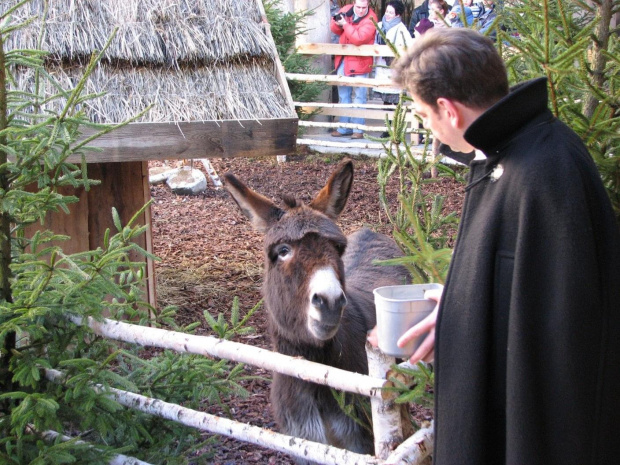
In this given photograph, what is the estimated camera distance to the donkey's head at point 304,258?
10.9 feet

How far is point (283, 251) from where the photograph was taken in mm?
3752

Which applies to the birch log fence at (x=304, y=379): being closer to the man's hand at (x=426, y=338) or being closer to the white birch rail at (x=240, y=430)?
the white birch rail at (x=240, y=430)

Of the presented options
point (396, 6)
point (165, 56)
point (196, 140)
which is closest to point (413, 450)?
point (196, 140)

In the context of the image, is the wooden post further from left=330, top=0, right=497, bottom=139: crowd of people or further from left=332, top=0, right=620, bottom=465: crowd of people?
left=330, top=0, right=497, bottom=139: crowd of people

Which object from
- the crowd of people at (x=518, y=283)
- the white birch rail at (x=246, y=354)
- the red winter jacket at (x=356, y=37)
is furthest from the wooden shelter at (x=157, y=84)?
the red winter jacket at (x=356, y=37)

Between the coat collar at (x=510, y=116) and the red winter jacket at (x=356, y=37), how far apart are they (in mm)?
12164

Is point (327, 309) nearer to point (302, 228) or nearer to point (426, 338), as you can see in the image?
point (302, 228)

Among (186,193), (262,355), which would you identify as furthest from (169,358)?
(186,193)

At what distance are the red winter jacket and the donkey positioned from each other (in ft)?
33.6

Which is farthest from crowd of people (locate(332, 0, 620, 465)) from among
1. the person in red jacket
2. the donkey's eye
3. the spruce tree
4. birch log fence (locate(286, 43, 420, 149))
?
the person in red jacket

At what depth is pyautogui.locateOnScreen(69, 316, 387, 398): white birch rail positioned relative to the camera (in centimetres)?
253

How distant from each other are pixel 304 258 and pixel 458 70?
6.35 ft

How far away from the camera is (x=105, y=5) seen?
5793 millimetres

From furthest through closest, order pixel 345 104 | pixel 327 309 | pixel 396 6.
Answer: pixel 345 104, pixel 396 6, pixel 327 309
